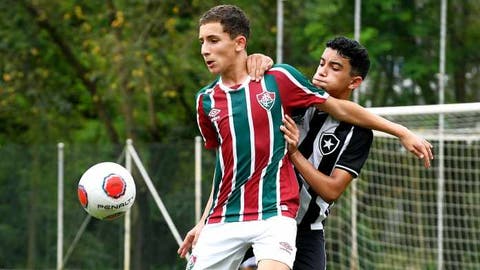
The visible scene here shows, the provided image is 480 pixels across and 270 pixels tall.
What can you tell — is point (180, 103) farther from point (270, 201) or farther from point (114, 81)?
point (270, 201)

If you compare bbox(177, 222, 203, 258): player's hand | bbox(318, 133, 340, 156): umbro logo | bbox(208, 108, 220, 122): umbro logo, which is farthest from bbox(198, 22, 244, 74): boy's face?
bbox(177, 222, 203, 258): player's hand

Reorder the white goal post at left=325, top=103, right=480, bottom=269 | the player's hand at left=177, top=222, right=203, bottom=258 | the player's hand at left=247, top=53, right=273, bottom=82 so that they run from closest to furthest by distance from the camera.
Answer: the player's hand at left=247, top=53, right=273, bottom=82 < the player's hand at left=177, top=222, right=203, bottom=258 < the white goal post at left=325, top=103, right=480, bottom=269

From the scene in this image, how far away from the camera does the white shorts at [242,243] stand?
5543mm

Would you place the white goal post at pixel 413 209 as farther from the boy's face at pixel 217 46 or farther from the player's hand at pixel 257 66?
the boy's face at pixel 217 46

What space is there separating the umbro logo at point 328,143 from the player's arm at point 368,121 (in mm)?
155

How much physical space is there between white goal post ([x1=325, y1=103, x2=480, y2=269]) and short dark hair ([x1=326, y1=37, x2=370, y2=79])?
258 inches

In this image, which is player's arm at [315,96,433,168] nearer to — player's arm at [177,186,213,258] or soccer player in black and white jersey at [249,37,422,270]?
soccer player in black and white jersey at [249,37,422,270]

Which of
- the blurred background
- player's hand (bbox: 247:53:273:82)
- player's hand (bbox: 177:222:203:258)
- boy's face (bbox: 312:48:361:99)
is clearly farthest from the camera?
the blurred background

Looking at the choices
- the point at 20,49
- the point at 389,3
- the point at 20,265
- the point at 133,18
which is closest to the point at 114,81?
the point at 133,18

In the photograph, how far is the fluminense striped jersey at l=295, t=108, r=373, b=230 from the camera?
19.7 ft

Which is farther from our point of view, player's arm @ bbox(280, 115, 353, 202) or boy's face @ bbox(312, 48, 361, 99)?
boy's face @ bbox(312, 48, 361, 99)

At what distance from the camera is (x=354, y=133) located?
6027 millimetres

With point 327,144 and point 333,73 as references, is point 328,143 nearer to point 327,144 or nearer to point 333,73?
point 327,144

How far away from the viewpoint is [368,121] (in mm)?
5883
